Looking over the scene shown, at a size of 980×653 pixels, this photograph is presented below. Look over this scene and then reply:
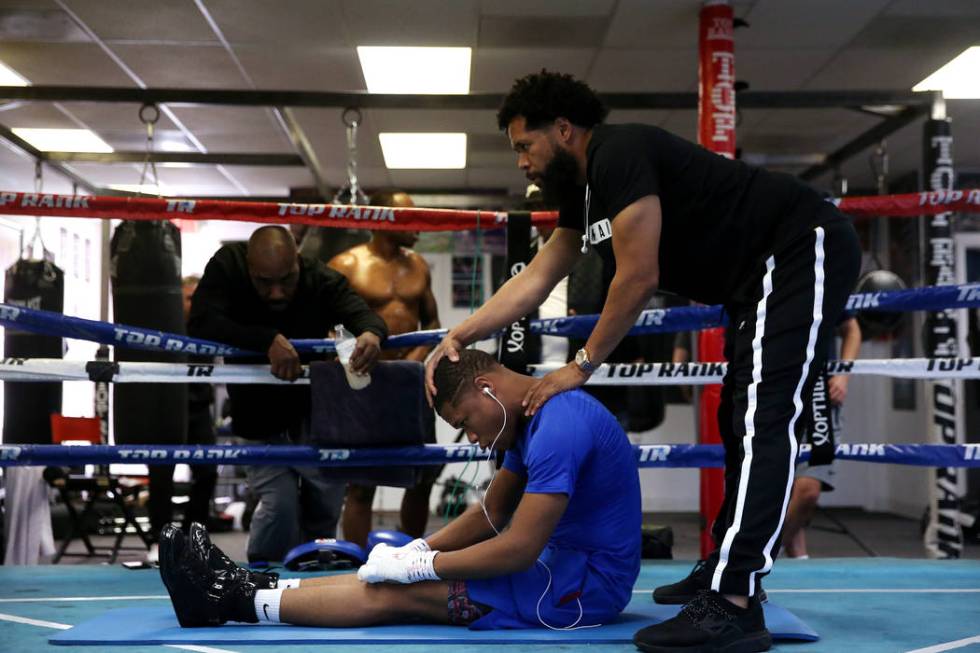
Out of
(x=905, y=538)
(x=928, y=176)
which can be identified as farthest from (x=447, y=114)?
(x=905, y=538)

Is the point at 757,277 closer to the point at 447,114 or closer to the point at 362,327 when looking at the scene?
the point at 362,327

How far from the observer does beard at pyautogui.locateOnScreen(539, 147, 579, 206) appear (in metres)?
2.29

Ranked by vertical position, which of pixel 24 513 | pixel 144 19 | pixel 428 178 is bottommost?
pixel 24 513

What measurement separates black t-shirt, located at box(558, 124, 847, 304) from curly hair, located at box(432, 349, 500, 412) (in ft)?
1.27

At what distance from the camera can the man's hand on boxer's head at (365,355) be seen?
321 cm

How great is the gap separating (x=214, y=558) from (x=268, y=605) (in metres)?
0.16

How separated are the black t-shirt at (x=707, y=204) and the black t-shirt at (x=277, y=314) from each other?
1434mm

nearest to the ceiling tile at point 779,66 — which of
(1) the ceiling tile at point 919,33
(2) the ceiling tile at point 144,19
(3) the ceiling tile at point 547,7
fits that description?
(1) the ceiling tile at point 919,33

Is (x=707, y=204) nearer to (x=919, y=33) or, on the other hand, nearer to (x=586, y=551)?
(x=586, y=551)

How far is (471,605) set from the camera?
2.19 metres

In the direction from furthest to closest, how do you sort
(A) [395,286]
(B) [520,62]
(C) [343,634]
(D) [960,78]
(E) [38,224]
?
1. (D) [960,78]
2. (B) [520,62]
3. (E) [38,224]
4. (A) [395,286]
5. (C) [343,634]

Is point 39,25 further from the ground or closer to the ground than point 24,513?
further from the ground

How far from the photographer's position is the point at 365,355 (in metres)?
3.22

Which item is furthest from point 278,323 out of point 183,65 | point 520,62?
point 183,65
